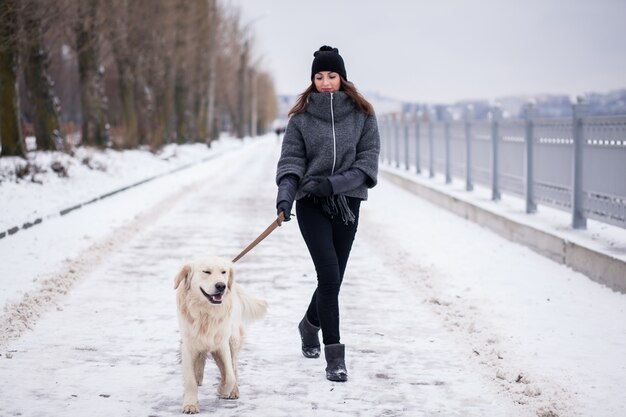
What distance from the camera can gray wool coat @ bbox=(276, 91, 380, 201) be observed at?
591 centimetres

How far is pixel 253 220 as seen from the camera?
1552cm

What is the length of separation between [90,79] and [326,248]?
1043 inches

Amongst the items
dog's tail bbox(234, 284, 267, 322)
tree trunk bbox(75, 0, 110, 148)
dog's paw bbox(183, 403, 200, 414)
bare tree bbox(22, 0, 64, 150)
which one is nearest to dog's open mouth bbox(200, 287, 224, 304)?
dog's paw bbox(183, 403, 200, 414)

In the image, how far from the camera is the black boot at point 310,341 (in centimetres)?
641

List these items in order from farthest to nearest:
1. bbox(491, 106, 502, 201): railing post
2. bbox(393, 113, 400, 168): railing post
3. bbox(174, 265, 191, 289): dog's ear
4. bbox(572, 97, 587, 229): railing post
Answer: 1. bbox(393, 113, 400, 168): railing post
2. bbox(491, 106, 502, 201): railing post
3. bbox(572, 97, 587, 229): railing post
4. bbox(174, 265, 191, 289): dog's ear

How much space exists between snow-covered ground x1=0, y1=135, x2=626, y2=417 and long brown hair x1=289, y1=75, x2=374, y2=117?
168 cm

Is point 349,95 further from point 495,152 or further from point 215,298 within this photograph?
point 495,152

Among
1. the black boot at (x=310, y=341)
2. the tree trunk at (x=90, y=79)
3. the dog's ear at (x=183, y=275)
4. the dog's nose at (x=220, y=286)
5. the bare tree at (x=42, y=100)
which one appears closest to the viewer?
the dog's nose at (x=220, y=286)

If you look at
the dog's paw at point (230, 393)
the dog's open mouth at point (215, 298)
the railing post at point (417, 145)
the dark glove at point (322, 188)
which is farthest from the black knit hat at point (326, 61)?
the railing post at point (417, 145)

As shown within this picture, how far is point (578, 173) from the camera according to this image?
455 inches

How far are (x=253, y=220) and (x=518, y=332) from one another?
8826 millimetres

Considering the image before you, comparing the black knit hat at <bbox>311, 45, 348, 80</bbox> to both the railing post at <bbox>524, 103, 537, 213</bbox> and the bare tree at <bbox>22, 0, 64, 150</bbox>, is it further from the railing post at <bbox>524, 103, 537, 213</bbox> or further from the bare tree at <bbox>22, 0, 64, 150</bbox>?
the bare tree at <bbox>22, 0, 64, 150</bbox>

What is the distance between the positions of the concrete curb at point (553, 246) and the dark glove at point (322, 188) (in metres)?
4.12

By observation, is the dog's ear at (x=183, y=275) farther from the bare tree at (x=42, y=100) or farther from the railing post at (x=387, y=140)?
the railing post at (x=387, y=140)
